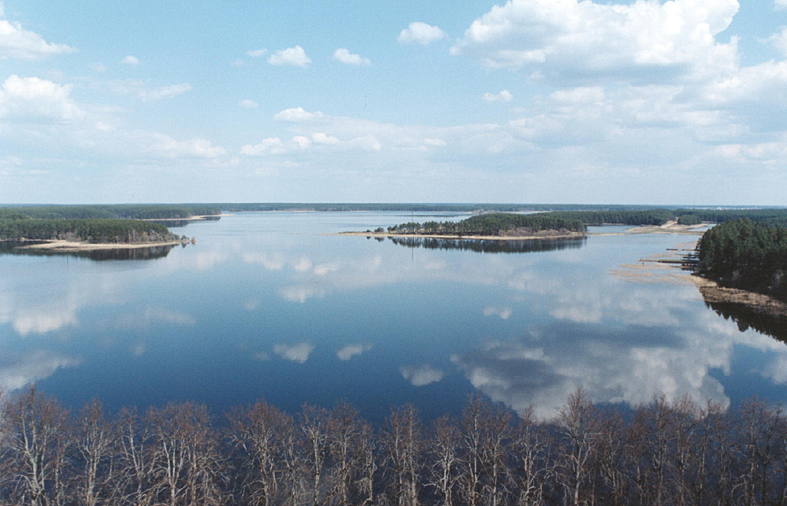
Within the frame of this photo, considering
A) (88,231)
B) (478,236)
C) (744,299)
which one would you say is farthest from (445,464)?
(478,236)

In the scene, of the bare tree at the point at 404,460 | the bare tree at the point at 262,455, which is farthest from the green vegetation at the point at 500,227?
the bare tree at the point at 262,455

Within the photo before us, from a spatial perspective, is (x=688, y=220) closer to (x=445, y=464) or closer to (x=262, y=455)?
(x=445, y=464)

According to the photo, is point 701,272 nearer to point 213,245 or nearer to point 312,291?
point 312,291

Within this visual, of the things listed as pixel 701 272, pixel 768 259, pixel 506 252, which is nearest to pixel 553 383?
pixel 768 259

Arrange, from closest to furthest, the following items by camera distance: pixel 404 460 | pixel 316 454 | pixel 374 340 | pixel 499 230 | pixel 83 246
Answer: pixel 316 454 < pixel 404 460 < pixel 374 340 < pixel 83 246 < pixel 499 230

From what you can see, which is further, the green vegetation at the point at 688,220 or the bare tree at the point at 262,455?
the green vegetation at the point at 688,220

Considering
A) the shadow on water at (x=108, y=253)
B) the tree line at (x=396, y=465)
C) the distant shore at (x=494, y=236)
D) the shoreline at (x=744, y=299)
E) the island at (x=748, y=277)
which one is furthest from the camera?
the distant shore at (x=494, y=236)

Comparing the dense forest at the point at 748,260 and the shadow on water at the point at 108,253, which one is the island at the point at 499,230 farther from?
the dense forest at the point at 748,260
